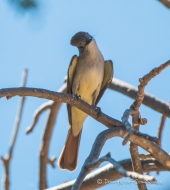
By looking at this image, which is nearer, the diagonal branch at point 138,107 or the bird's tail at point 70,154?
the diagonal branch at point 138,107

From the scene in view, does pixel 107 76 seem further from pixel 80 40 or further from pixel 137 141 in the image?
pixel 137 141

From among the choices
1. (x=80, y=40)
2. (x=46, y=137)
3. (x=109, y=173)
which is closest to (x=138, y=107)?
(x=109, y=173)

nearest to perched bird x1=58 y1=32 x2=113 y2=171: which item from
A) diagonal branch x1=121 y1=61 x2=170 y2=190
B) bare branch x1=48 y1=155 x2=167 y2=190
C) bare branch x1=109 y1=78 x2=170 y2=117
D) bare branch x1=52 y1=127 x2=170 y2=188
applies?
bare branch x1=109 y1=78 x2=170 y2=117

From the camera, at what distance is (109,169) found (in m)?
4.42

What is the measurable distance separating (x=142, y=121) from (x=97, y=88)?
5.94 ft

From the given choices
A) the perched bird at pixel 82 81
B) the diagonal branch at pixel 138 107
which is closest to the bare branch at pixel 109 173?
the diagonal branch at pixel 138 107

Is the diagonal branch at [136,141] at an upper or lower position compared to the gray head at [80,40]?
lower

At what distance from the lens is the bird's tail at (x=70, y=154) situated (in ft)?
17.3

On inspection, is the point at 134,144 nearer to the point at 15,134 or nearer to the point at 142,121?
the point at 142,121

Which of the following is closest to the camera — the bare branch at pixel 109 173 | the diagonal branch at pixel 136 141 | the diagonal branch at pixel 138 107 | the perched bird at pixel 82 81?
the diagonal branch at pixel 136 141

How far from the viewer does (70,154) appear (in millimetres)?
5379

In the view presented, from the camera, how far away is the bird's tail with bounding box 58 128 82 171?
526cm

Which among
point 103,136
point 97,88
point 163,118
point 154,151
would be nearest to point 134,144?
point 154,151

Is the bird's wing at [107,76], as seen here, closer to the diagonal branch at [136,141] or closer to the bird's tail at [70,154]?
the bird's tail at [70,154]
